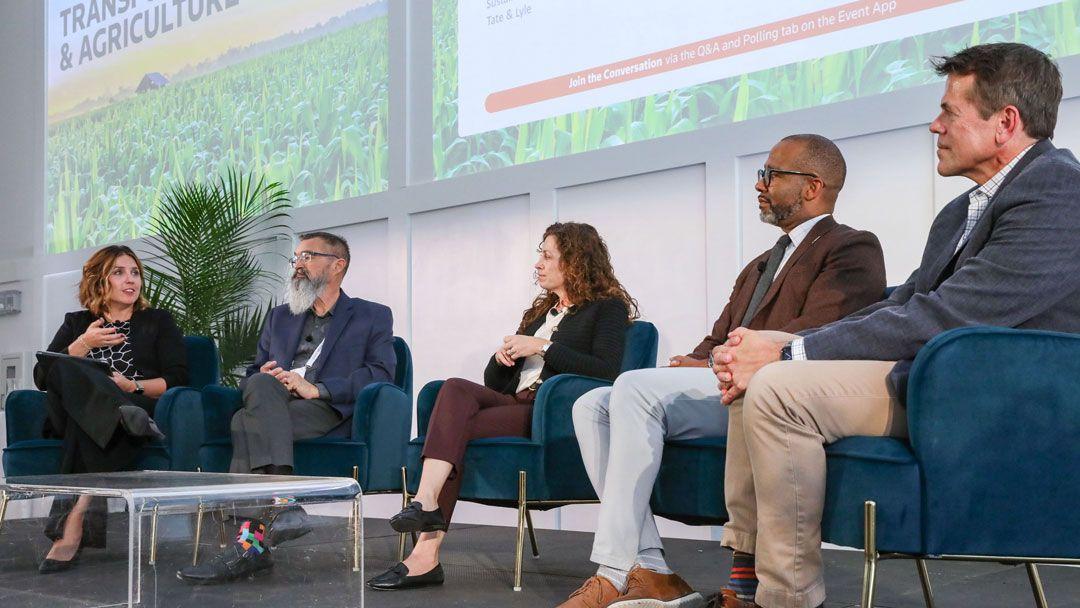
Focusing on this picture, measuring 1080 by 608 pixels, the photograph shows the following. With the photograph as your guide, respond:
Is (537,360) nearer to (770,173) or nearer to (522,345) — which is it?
(522,345)

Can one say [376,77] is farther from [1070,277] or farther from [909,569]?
[1070,277]

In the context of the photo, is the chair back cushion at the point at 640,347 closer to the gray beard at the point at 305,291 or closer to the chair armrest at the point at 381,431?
the chair armrest at the point at 381,431

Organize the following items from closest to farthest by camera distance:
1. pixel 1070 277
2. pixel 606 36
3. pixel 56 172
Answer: pixel 1070 277 → pixel 606 36 → pixel 56 172

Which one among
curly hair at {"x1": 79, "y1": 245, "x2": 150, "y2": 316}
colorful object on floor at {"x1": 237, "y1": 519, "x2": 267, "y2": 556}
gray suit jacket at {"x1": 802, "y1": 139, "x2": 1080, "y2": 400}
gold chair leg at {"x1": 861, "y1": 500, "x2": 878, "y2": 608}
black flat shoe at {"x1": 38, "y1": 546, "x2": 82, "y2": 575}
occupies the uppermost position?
curly hair at {"x1": 79, "y1": 245, "x2": 150, "y2": 316}

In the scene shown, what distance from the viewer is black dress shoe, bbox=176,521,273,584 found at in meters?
2.14

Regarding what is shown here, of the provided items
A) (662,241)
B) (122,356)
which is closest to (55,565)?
(122,356)

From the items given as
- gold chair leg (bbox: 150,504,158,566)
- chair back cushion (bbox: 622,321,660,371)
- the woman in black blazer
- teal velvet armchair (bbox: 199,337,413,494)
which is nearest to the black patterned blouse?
the woman in black blazer

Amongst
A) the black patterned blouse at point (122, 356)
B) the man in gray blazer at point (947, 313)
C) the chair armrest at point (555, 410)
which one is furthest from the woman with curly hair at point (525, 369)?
the black patterned blouse at point (122, 356)

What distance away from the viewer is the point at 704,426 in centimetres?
252

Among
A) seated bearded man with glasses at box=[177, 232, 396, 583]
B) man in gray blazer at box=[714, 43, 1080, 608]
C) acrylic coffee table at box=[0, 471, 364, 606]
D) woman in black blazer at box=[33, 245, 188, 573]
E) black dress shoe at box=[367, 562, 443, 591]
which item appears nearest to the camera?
man in gray blazer at box=[714, 43, 1080, 608]

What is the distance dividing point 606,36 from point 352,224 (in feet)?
6.35

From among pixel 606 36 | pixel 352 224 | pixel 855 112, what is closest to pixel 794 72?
pixel 855 112

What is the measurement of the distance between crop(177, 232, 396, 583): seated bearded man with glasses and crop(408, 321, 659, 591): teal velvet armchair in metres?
0.82

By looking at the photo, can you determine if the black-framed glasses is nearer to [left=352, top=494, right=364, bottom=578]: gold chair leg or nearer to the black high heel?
[left=352, top=494, right=364, bottom=578]: gold chair leg
